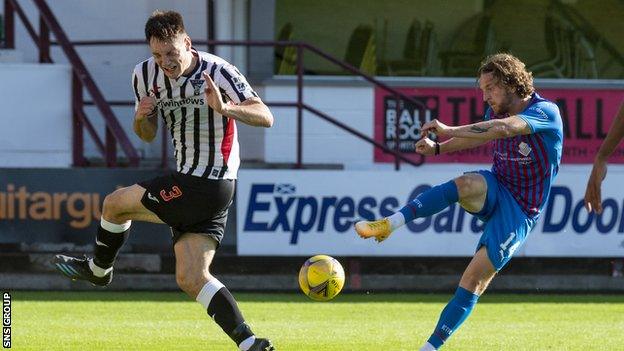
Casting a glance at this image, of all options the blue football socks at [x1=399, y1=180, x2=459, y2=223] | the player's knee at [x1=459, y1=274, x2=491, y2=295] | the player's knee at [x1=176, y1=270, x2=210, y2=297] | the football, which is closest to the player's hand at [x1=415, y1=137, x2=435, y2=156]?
the blue football socks at [x1=399, y1=180, x2=459, y2=223]

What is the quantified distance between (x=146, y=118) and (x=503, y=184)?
7.73ft

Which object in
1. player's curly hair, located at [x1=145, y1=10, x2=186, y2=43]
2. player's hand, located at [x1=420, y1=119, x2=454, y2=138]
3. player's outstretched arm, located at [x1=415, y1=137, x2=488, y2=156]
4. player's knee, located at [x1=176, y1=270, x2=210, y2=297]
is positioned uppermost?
player's curly hair, located at [x1=145, y1=10, x2=186, y2=43]

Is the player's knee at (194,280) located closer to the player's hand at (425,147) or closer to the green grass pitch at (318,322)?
the green grass pitch at (318,322)

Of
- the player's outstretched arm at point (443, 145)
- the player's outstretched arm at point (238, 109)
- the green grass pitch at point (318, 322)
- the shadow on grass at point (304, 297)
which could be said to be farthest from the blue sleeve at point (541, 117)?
the shadow on grass at point (304, 297)

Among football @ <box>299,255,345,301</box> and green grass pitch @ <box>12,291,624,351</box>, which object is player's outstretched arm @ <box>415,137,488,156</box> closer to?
football @ <box>299,255,345,301</box>

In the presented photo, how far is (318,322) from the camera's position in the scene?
11.9 m

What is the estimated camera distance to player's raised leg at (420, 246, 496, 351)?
8750 mm

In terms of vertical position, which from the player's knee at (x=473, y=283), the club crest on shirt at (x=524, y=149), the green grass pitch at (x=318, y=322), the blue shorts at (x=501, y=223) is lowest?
the green grass pitch at (x=318, y=322)

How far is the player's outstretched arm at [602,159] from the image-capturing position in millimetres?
7312

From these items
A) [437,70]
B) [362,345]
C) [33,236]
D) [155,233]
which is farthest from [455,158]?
[362,345]

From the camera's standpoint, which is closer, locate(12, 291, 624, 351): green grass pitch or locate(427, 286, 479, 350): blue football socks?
locate(427, 286, 479, 350): blue football socks

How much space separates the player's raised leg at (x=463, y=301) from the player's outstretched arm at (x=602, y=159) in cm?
136

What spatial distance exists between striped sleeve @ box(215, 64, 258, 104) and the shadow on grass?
5503mm

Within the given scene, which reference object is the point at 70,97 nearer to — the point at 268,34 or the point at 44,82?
the point at 44,82
